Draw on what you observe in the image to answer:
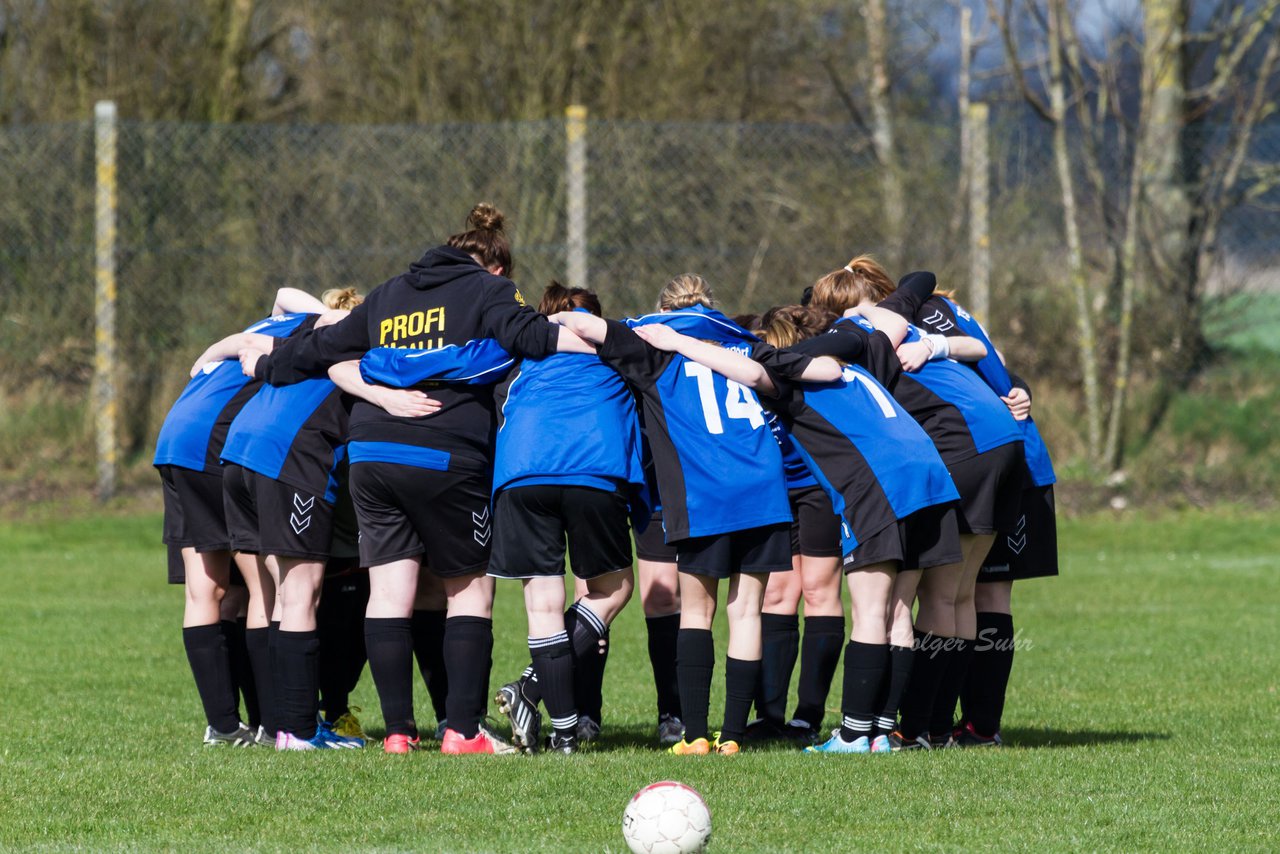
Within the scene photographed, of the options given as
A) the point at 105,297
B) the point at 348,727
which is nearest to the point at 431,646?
the point at 348,727

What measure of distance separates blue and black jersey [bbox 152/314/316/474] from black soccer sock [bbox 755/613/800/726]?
90.1 inches

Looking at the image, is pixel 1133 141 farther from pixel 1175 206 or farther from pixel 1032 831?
pixel 1032 831

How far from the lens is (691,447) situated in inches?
237

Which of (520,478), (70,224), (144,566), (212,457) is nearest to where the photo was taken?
(520,478)

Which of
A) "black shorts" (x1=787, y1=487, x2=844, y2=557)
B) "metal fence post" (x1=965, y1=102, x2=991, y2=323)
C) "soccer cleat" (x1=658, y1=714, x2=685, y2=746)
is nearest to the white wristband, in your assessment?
"black shorts" (x1=787, y1=487, x2=844, y2=557)

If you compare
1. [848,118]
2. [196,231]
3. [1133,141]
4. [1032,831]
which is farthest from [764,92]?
[1032,831]

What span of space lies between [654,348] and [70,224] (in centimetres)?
1032

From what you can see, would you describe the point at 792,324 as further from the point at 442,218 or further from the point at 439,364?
the point at 442,218

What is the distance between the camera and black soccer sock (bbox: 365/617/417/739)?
20.0 feet

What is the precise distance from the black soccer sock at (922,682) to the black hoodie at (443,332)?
185cm

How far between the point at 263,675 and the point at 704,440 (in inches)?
82.1

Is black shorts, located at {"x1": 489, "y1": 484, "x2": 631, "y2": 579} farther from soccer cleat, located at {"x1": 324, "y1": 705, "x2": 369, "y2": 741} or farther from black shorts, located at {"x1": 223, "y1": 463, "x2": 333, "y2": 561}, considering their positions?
soccer cleat, located at {"x1": 324, "y1": 705, "x2": 369, "y2": 741}

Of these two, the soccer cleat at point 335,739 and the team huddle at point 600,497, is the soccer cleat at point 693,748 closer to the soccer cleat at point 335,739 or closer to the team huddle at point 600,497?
the team huddle at point 600,497

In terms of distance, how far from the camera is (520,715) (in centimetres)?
589
